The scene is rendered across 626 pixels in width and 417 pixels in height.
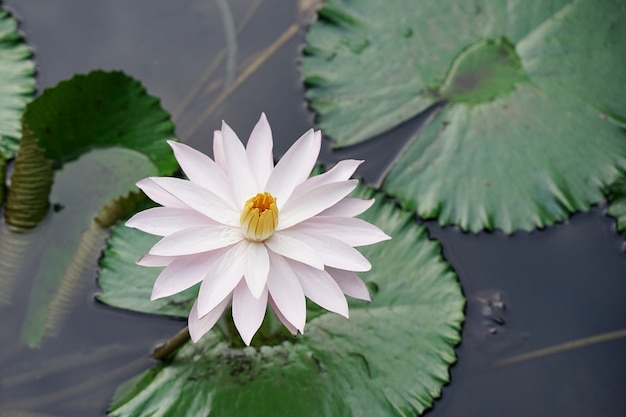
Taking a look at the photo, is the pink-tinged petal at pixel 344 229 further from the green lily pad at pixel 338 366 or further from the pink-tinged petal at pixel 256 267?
the green lily pad at pixel 338 366

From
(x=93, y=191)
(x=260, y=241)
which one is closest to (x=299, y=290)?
(x=260, y=241)

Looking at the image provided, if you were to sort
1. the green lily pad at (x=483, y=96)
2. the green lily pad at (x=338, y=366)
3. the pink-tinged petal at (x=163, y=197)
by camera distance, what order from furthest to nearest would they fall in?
the green lily pad at (x=483, y=96) → the green lily pad at (x=338, y=366) → the pink-tinged petal at (x=163, y=197)

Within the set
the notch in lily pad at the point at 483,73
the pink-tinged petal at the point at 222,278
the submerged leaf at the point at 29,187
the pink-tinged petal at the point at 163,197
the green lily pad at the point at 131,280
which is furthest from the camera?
the notch in lily pad at the point at 483,73

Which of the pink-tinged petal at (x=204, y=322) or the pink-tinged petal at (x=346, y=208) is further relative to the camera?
the pink-tinged petal at (x=346, y=208)

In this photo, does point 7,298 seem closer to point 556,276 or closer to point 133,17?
point 133,17

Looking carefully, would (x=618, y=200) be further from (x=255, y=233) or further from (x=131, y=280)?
(x=131, y=280)

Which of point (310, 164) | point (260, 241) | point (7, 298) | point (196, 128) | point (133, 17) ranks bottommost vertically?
point (7, 298)

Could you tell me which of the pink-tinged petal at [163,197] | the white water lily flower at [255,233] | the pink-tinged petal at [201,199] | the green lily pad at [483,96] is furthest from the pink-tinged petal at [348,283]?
the green lily pad at [483,96]
